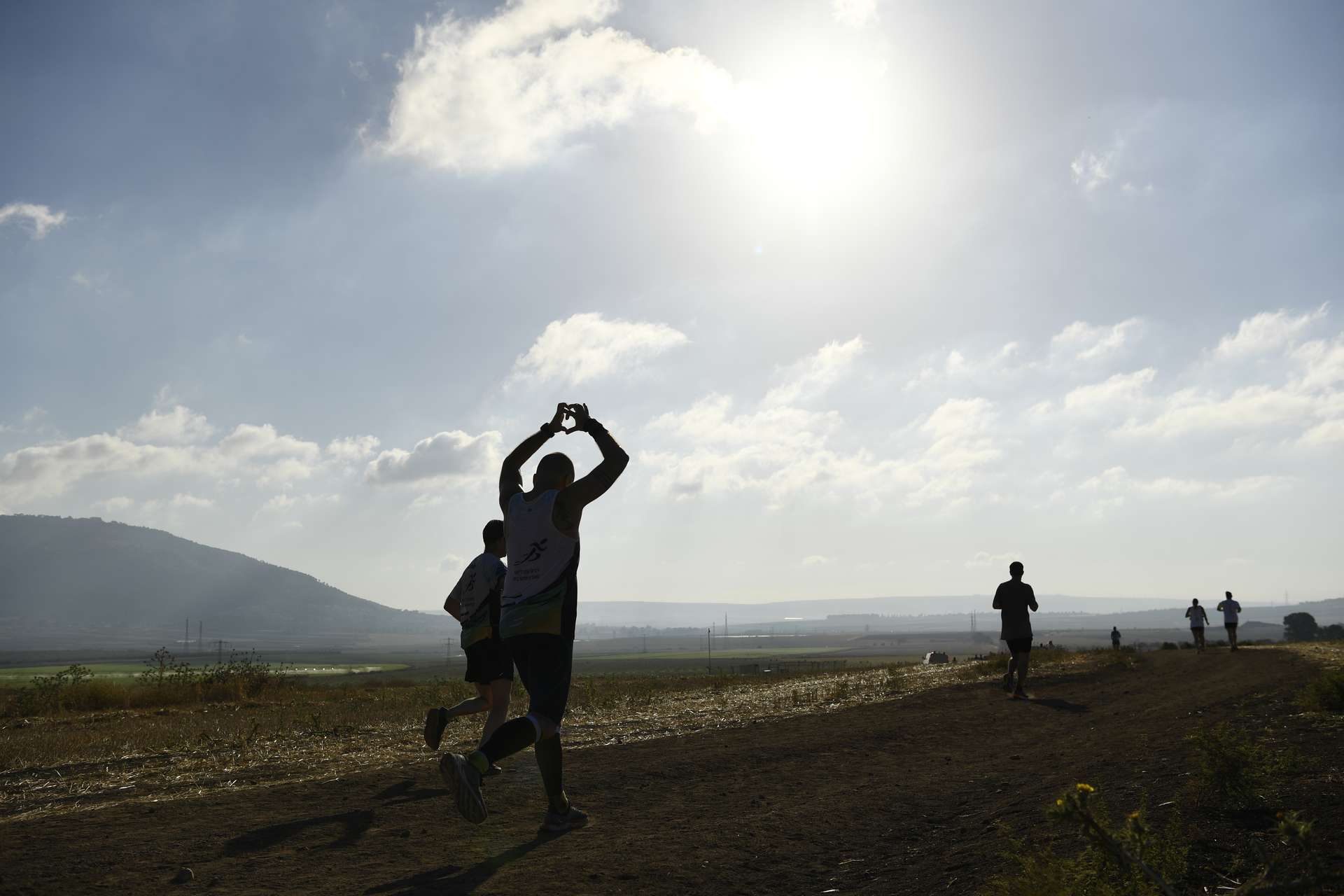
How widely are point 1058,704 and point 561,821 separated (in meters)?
10.4

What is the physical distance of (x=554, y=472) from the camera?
552 cm

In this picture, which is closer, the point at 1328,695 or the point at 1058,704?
the point at 1328,695

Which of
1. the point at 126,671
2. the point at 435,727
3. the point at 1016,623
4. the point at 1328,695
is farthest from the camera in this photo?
the point at 126,671

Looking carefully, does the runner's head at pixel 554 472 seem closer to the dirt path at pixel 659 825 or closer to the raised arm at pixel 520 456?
the raised arm at pixel 520 456

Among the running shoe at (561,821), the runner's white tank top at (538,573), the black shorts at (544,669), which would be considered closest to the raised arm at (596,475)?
the runner's white tank top at (538,573)

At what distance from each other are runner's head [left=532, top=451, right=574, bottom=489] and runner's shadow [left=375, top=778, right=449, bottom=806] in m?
2.91

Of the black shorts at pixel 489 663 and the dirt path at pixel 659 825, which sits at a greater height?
the black shorts at pixel 489 663

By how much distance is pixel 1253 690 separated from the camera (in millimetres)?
12227

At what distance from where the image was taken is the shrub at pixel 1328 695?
26.7 ft

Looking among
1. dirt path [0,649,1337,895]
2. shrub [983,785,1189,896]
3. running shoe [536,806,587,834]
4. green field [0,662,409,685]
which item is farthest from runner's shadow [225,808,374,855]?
green field [0,662,409,685]

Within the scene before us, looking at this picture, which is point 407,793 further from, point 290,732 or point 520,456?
point 290,732

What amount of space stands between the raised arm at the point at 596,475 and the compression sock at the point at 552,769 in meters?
1.37

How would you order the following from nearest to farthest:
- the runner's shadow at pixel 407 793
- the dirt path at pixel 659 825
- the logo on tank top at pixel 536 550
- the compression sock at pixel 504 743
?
1. the dirt path at pixel 659 825
2. the compression sock at pixel 504 743
3. the logo on tank top at pixel 536 550
4. the runner's shadow at pixel 407 793

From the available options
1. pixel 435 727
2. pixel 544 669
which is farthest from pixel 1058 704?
pixel 544 669
